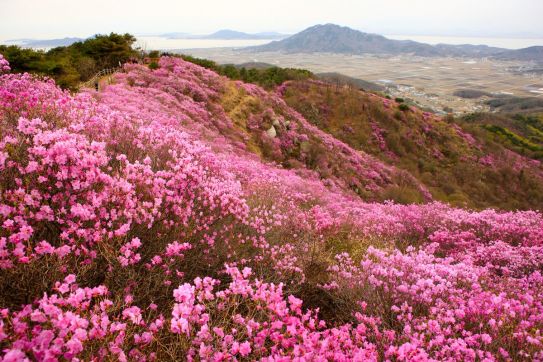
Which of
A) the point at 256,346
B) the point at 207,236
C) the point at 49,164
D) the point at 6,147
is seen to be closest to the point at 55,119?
the point at 6,147

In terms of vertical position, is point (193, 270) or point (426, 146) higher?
point (193, 270)

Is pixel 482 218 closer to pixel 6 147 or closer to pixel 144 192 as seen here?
pixel 144 192

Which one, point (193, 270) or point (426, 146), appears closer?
point (193, 270)

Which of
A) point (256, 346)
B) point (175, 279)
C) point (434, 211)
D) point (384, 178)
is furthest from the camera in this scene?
point (384, 178)

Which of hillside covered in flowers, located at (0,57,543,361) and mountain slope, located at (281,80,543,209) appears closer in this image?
hillside covered in flowers, located at (0,57,543,361)

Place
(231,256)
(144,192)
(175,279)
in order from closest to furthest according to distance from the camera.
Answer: (175,279), (144,192), (231,256)

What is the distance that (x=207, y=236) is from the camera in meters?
5.56

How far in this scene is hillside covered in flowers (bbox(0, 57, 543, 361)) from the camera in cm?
326

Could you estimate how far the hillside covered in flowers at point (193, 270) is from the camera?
326cm

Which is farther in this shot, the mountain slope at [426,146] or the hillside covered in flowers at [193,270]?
the mountain slope at [426,146]

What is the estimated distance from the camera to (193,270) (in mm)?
5406

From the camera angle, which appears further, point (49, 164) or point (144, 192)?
point (144, 192)

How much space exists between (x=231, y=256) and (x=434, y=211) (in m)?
9.29

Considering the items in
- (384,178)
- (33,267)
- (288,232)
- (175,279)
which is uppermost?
(33,267)
